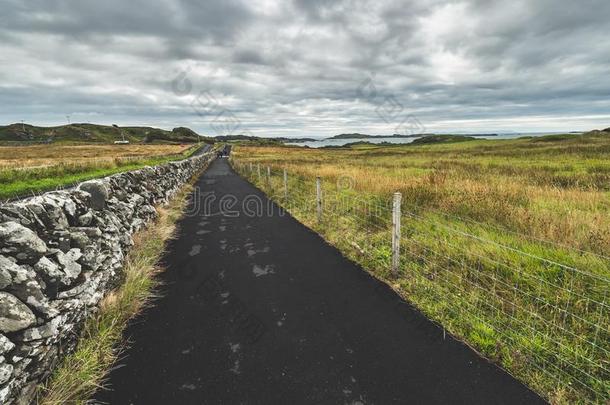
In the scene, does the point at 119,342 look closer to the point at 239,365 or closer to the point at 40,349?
the point at 40,349

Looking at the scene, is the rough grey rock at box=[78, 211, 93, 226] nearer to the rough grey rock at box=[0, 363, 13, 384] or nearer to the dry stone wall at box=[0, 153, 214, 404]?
the dry stone wall at box=[0, 153, 214, 404]

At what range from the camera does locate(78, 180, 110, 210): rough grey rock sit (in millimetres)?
5665

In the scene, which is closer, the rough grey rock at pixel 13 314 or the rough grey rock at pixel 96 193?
the rough grey rock at pixel 13 314

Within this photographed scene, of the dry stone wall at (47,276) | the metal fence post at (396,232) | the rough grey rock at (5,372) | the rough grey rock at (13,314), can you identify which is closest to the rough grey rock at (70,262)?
the dry stone wall at (47,276)

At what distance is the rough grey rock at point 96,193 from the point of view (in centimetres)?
566

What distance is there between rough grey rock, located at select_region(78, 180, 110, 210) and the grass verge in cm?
114

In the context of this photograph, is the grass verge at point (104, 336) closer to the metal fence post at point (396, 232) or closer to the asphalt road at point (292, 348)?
the asphalt road at point (292, 348)

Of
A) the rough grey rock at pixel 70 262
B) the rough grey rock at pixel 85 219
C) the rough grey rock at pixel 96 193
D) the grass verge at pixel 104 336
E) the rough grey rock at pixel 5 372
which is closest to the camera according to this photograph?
the rough grey rock at pixel 5 372

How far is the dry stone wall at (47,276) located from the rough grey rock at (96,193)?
0.05 m

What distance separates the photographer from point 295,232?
868 centimetres

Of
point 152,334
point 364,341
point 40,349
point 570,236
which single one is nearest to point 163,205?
point 152,334

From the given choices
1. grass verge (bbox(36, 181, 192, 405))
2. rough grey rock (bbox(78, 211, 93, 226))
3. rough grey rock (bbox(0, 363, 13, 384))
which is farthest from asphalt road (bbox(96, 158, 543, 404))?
rough grey rock (bbox(78, 211, 93, 226))

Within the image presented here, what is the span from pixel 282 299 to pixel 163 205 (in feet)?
Result: 29.0

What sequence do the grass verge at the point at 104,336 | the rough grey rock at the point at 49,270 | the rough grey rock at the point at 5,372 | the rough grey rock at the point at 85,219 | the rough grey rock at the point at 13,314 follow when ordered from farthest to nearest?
the rough grey rock at the point at 85,219 → the rough grey rock at the point at 49,270 → the grass verge at the point at 104,336 → the rough grey rock at the point at 13,314 → the rough grey rock at the point at 5,372
